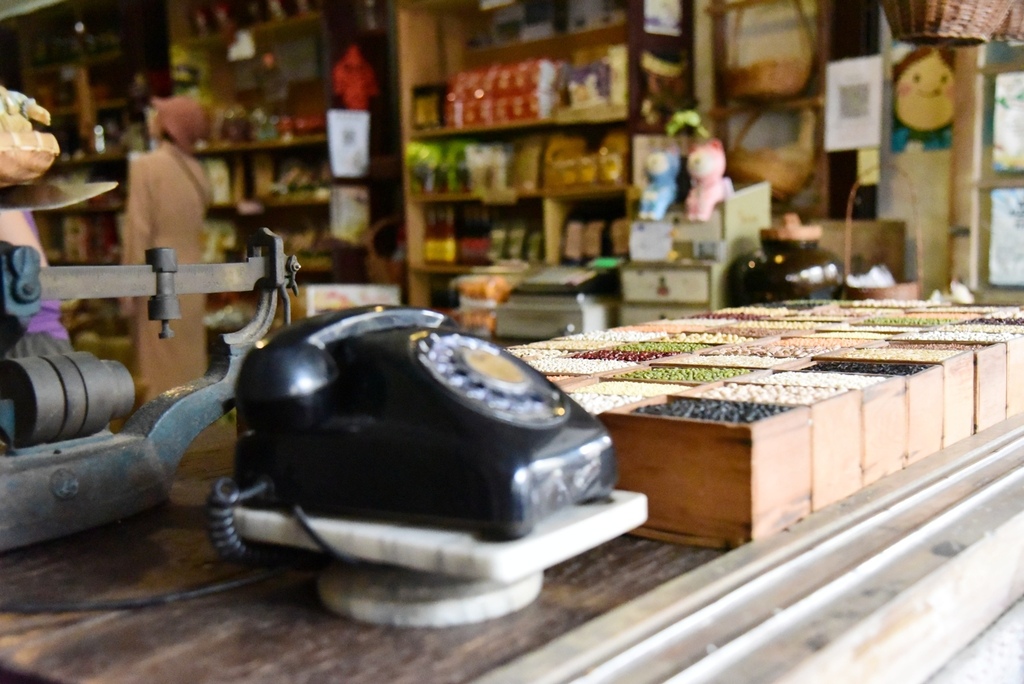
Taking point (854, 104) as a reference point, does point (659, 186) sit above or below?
below

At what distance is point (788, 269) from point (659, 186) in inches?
25.7

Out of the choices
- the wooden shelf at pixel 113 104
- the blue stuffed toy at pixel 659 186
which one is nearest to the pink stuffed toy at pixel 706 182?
the blue stuffed toy at pixel 659 186

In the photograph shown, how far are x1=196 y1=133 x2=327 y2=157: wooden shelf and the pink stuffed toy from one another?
7.91 feet

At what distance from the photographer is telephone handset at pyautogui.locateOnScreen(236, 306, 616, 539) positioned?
0.69 meters

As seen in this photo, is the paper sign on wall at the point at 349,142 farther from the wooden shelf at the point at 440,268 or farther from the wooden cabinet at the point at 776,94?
the wooden cabinet at the point at 776,94

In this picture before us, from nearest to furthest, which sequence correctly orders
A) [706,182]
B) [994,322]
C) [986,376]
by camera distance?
[986,376] → [994,322] → [706,182]

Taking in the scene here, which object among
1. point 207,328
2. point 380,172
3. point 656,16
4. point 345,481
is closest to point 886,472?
point 345,481

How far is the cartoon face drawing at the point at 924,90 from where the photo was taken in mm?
3633

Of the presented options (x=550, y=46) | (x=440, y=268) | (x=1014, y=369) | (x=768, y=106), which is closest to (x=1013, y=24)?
(x=1014, y=369)

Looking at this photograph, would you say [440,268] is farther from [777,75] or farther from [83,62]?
[83,62]

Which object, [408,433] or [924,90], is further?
[924,90]

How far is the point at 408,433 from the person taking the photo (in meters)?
0.72

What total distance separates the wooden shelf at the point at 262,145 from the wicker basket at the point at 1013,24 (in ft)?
12.2

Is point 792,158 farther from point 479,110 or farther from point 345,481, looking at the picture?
point 345,481
